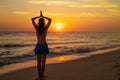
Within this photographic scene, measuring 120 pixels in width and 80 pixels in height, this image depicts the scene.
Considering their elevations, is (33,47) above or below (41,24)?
below

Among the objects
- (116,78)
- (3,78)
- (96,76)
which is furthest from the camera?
(3,78)

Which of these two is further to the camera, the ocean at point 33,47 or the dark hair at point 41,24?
the ocean at point 33,47

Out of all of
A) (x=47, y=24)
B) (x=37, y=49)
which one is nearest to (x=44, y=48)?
(x=37, y=49)

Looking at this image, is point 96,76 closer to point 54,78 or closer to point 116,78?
point 116,78

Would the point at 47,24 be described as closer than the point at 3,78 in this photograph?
Yes

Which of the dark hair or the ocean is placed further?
the ocean

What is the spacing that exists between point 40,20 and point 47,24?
0.27 meters

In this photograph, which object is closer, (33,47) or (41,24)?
(41,24)

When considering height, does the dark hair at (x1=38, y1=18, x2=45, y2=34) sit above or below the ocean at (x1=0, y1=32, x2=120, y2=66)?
above

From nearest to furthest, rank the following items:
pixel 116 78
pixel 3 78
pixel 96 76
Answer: pixel 116 78 → pixel 96 76 → pixel 3 78

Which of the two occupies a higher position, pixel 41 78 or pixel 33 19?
pixel 33 19

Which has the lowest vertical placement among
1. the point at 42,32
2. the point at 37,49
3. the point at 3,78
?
the point at 3,78

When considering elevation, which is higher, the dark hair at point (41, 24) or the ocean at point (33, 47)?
the dark hair at point (41, 24)

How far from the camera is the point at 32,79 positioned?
7352 mm
